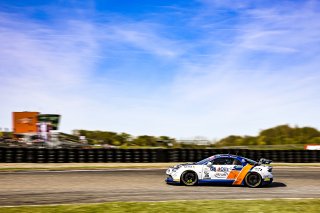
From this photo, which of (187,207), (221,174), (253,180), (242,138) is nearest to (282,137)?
(242,138)

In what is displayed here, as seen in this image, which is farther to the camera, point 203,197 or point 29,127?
point 29,127

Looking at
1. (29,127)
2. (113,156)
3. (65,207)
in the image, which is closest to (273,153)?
(113,156)

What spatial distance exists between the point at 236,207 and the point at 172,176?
195 inches

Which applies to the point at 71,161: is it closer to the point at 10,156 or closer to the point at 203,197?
the point at 10,156

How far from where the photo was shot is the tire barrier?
2461cm

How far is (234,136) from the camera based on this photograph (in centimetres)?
6206

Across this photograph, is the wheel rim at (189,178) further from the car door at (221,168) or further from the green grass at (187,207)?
the green grass at (187,207)

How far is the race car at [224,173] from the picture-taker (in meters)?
14.1

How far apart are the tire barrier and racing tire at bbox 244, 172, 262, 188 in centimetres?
1140

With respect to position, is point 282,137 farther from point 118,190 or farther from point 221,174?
point 118,190

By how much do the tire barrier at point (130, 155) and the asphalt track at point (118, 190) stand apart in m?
8.14

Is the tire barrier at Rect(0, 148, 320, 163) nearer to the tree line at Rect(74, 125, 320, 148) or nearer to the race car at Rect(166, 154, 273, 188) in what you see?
the race car at Rect(166, 154, 273, 188)

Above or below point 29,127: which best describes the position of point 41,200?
below

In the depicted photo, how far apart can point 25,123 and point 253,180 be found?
4022 centimetres
